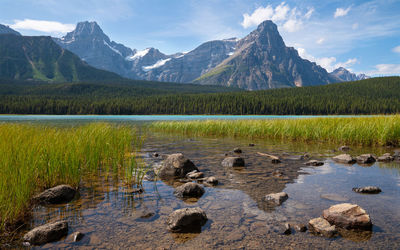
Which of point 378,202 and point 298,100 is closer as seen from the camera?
point 378,202

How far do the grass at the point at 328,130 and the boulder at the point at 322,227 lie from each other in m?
13.8

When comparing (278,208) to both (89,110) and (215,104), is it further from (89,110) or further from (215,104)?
(89,110)

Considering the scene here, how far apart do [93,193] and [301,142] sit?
1624 cm

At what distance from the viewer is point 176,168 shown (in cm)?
860

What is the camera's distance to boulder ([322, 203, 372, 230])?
4.39m

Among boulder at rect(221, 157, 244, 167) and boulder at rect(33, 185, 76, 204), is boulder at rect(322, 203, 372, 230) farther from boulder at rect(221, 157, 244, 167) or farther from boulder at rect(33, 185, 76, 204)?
boulder at rect(33, 185, 76, 204)

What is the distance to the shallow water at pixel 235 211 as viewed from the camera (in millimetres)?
4047

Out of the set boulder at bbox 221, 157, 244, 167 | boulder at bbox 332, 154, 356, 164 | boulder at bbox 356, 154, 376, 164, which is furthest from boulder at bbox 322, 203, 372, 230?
boulder at bbox 356, 154, 376, 164

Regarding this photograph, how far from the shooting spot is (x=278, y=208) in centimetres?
544

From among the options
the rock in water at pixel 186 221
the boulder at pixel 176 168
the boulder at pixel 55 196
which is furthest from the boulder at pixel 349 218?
the boulder at pixel 55 196

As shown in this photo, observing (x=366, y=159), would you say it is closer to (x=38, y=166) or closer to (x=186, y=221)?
(x=186, y=221)

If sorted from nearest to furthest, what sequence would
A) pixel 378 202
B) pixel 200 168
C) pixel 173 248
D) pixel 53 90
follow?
1. pixel 173 248
2. pixel 378 202
3. pixel 200 168
4. pixel 53 90

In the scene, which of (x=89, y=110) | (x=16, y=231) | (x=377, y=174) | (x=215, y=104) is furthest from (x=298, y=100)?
(x=16, y=231)

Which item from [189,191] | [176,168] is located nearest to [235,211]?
[189,191]
